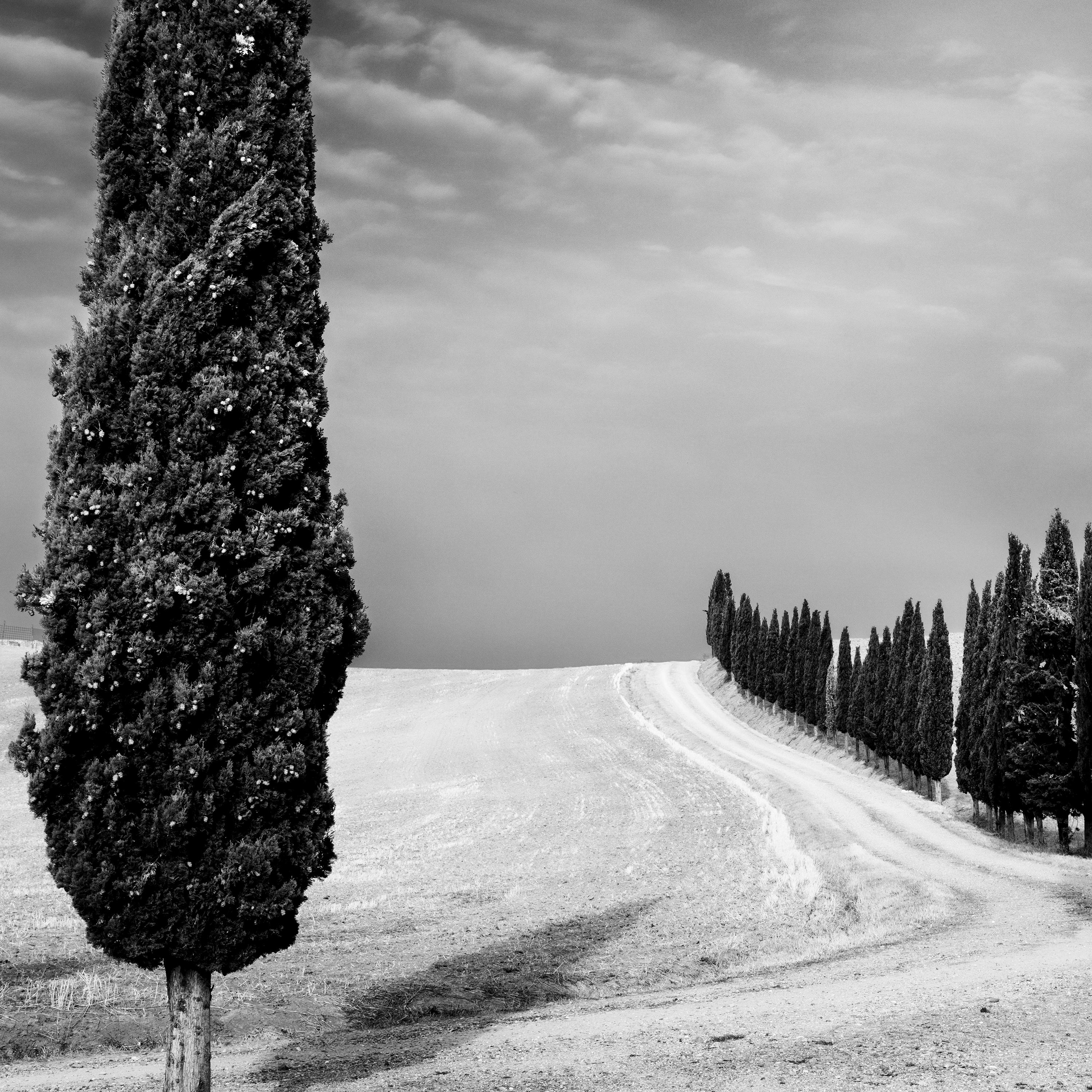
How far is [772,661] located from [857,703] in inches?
765

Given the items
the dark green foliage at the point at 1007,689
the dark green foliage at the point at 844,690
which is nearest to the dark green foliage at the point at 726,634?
the dark green foliage at the point at 844,690

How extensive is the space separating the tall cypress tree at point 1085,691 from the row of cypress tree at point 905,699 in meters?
18.2

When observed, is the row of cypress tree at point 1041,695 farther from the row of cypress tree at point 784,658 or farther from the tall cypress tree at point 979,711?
the row of cypress tree at point 784,658

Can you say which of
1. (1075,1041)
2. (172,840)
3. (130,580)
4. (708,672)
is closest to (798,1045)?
(1075,1041)

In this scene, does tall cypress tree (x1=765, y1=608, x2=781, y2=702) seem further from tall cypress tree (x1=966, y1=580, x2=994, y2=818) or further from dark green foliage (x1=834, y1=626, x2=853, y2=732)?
tall cypress tree (x1=966, y1=580, x2=994, y2=818)

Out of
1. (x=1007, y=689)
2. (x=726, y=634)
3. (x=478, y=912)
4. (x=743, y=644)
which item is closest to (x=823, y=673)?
(x=743, y=644)

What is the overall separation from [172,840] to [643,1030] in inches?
230

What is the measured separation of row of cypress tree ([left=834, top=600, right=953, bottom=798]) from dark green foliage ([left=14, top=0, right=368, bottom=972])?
46931 mm

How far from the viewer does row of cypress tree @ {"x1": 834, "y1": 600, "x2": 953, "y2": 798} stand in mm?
52781

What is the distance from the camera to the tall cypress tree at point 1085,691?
32.6 meters

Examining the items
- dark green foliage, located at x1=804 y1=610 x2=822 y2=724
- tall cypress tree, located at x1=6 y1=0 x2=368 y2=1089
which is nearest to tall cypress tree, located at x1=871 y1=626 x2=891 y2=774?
dark green foliage, located at x1=804 y1=610 x2=822 y2=724

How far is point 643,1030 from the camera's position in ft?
39.5

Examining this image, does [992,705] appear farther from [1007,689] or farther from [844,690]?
[844,690]

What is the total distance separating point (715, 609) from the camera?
396 feet
